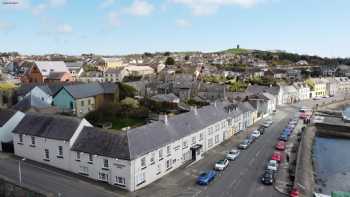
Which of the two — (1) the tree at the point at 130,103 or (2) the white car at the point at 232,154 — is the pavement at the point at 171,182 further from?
(1) the tree at the point at 130,103

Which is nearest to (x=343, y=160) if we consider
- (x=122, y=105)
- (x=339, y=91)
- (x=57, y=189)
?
(x=122, y=105)

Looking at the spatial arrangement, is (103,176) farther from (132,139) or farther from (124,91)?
(124,91)

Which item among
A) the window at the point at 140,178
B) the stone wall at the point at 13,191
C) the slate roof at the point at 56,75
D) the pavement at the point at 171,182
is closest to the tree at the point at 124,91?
the slate roof at the point at 56,75

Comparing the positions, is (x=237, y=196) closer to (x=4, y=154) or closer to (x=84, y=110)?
(x=4, y=154)

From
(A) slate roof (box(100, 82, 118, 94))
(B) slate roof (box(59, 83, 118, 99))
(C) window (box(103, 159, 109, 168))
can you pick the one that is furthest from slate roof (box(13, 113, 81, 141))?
(A) slate roof (box(100, 82, 118, 94))

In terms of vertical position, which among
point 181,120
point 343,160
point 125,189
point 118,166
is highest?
point 181,120

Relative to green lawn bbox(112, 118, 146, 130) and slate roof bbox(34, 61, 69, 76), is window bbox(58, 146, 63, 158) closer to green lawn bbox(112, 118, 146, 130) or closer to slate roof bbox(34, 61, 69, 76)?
green lawn bbox(112, 118, 146, 130)
